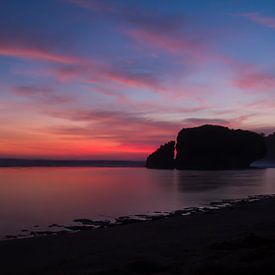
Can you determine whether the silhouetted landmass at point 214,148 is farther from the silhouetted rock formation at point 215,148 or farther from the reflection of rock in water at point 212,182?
the reflection of rock in water at point 212,182

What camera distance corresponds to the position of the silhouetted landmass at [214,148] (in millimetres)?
184250

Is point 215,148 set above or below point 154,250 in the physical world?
above

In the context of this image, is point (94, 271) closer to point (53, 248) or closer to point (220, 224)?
point (53, 248)

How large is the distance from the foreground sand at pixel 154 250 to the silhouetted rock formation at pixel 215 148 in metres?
160

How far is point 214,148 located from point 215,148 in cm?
47

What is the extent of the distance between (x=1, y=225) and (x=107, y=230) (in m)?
8.26

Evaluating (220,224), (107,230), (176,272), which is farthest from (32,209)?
(176,272)

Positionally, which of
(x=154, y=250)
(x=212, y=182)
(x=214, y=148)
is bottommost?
(x=154, y=250)

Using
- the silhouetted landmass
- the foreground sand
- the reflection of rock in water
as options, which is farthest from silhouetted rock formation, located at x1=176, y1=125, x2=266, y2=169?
the foreground sand

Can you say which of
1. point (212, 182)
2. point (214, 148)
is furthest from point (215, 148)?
point (212, 182)

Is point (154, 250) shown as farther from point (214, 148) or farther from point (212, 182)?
point (214, 148)

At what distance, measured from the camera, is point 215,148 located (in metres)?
185

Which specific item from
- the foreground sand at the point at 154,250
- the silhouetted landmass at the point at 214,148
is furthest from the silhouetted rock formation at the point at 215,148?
the foreground sand at the point at 154,250

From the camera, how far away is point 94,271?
1256cm
